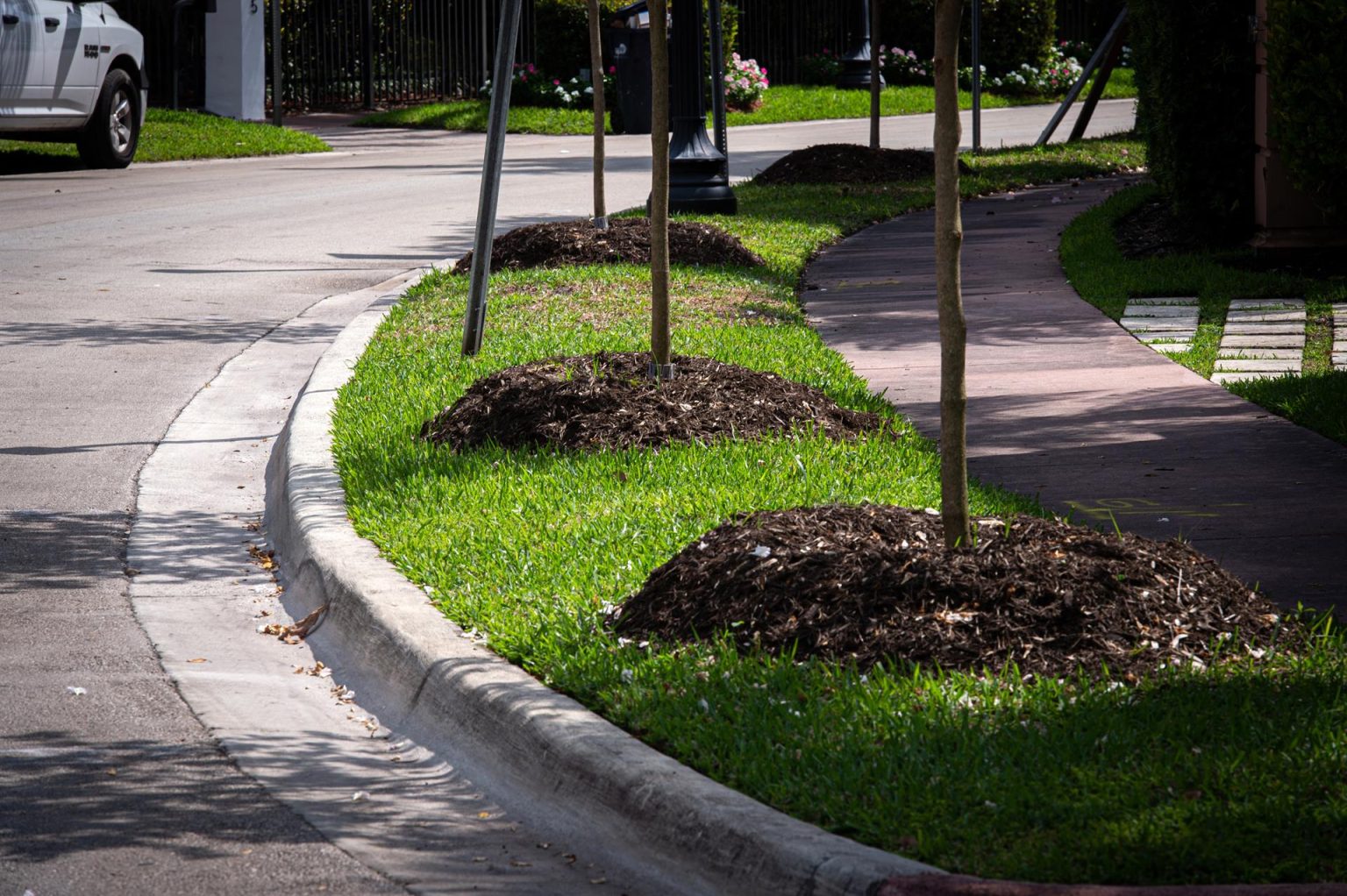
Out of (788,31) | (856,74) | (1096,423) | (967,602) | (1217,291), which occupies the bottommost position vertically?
(967,602)

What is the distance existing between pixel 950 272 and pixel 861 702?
118 cm

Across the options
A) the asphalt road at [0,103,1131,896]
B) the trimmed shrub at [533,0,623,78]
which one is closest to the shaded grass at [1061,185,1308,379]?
the asphalt road at [0,103,1131,896]

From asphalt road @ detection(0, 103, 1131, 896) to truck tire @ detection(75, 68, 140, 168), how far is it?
40 centimetres

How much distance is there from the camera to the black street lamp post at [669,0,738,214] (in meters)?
12.7

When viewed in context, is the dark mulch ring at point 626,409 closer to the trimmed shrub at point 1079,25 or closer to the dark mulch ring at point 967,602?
the dark mulch ring at point 967,602

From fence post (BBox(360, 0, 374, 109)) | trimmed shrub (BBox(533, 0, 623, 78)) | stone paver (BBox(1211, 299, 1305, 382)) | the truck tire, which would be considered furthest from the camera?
fence post (BBox(360, 0, 374, 109))

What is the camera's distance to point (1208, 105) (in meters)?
11.1

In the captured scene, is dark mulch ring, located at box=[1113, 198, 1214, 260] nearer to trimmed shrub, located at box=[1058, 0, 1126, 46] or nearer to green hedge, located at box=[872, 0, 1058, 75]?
green hedge, located at box=[872, 0, 1058, 75]

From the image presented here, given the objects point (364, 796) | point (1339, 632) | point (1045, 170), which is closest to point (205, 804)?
point (364, 796)

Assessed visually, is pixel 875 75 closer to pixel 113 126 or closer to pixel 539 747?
pixel 113 126

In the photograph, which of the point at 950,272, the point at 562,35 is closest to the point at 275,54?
the point at 562,35

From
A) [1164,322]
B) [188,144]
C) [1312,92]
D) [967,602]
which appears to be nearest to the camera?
[967,602]

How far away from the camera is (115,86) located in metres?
18.5

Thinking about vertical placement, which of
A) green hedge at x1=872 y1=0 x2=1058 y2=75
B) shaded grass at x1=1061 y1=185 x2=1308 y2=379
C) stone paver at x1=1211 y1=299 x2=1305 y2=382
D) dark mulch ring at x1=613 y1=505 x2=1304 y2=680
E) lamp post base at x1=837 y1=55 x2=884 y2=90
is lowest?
dark mulch ring at x1=613 y1=505 x2=1304 y2=680
